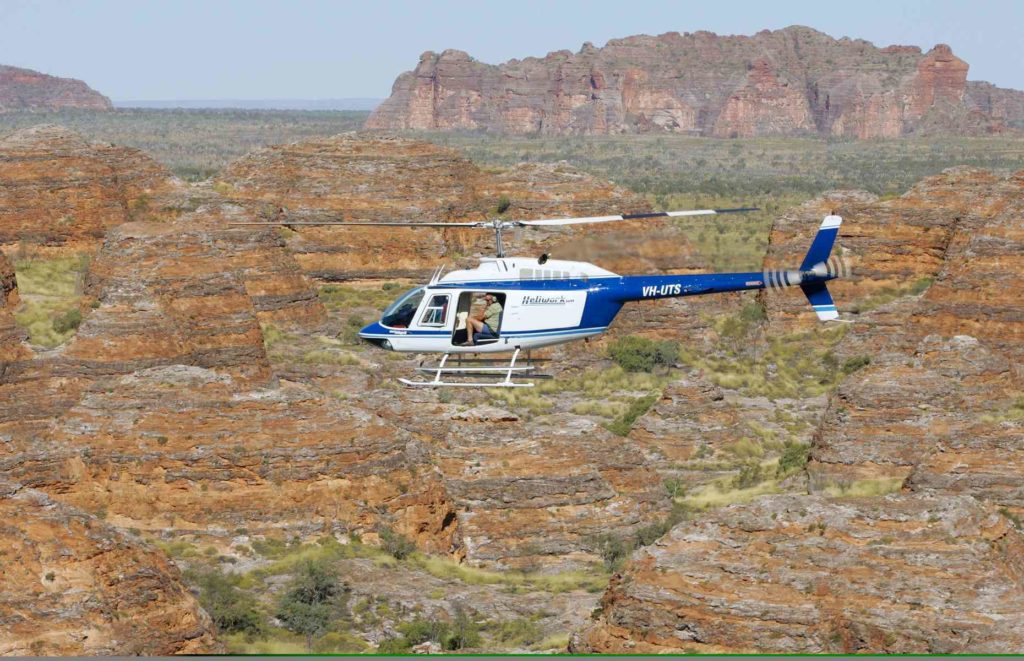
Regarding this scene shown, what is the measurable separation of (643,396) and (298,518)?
24056mm

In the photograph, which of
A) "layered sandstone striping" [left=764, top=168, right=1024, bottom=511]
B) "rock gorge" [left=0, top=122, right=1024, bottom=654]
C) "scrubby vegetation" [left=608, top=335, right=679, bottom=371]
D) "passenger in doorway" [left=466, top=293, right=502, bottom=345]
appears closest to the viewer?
"rock gorge" [left=0, top=122, right=1024, bottom=654]

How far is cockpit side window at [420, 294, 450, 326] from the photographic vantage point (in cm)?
3897

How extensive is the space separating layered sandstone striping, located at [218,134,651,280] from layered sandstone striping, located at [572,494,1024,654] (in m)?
43.4

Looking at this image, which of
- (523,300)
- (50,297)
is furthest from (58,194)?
(523,300)

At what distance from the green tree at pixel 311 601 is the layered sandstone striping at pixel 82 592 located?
3.67m

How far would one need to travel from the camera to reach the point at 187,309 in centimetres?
5862

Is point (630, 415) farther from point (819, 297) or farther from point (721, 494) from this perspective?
point (819, 297)

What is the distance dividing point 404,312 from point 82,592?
33.2ft

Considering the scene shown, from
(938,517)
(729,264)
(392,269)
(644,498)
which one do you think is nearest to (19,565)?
(938,517)

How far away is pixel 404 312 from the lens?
3931 centimetres

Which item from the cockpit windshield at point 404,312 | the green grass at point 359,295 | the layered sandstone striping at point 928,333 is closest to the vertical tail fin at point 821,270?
the layered sandstone striping at point 928,333

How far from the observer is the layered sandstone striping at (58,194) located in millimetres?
75438

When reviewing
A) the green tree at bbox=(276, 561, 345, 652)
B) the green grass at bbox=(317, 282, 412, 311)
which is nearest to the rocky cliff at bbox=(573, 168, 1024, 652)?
the green tree at bbox=(276, 561, 345, 652)

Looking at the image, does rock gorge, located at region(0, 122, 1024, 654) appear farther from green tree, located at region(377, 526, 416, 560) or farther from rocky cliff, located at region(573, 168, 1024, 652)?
green tree, located at region(377, 526, 416, 560)
